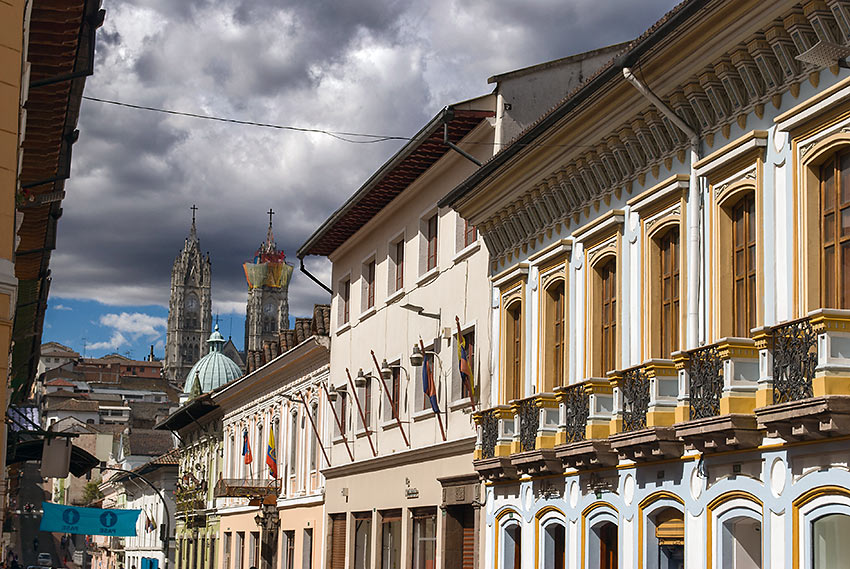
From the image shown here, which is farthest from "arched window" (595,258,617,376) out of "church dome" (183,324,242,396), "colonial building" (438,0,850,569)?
"church dome" (183,324,242,396)

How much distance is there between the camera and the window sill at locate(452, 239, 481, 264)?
86.3 feet

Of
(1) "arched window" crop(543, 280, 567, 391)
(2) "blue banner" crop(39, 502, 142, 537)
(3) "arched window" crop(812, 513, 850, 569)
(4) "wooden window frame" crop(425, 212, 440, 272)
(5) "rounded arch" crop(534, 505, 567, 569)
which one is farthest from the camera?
(2) "blue banner" crop(39, 502, 142, 537)

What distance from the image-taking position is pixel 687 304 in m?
17.0

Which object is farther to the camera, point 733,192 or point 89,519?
point 89,519

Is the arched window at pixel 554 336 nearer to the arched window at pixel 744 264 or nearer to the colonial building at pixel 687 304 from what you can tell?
the colonial building at pixel 687 304

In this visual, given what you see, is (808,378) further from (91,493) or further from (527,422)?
(91,493)

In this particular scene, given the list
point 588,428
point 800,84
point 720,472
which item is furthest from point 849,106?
point 588,428

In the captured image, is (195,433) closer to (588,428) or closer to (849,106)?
(588,428)

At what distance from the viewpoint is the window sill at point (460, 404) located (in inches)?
1042

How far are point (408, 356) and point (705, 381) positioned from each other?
16.0 metres

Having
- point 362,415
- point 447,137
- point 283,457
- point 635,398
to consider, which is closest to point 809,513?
point 635,398

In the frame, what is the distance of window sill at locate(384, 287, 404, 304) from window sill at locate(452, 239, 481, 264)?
4.41 meters

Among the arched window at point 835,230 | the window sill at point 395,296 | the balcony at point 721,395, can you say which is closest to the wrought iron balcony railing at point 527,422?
the balcony at point 721,395

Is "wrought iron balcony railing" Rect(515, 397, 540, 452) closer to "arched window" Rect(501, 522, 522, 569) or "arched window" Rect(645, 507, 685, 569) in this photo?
"arched window" Rect(501, 522, 522, 569)
